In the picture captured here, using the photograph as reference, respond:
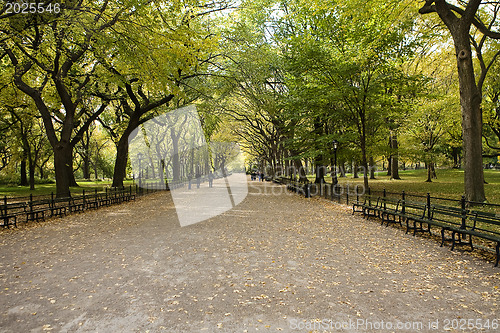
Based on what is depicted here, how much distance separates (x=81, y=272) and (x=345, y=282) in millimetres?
5264

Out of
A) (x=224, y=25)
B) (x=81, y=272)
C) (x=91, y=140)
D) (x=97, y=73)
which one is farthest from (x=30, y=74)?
(x=91, y=140)

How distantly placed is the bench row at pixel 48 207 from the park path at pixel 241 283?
8.86 feet

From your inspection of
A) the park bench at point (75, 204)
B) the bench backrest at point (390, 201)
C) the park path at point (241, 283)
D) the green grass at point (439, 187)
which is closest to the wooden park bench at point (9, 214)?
the park path at point (241, 283)

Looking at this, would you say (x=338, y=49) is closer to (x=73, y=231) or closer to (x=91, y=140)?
(x=73, y=231)

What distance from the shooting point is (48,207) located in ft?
47.4

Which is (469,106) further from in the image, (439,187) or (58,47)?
(58,47)

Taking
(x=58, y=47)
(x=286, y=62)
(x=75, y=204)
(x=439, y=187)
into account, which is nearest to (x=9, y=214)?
(x=75, y=204)

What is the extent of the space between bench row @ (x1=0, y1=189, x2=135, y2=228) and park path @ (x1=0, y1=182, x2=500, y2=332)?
106 inches

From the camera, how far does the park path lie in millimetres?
4152

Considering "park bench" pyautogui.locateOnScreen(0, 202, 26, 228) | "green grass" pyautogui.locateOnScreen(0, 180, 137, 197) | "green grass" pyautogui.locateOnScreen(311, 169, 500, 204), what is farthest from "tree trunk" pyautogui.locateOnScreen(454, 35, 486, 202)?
"green grass" pyautogui.locateOnScreen(0, 180, 137, 197)

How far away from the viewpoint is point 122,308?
15.0 ft

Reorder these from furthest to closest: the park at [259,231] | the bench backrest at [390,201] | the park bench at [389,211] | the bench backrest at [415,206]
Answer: the bench backrest at [390,201]
the park bench at [389,211]
the bench backrest at [415,206]
the park at [259,231]

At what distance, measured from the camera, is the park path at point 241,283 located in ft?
13.6

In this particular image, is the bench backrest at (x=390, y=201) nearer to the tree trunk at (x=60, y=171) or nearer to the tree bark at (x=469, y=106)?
the tree bark at (x=469, y=106)
